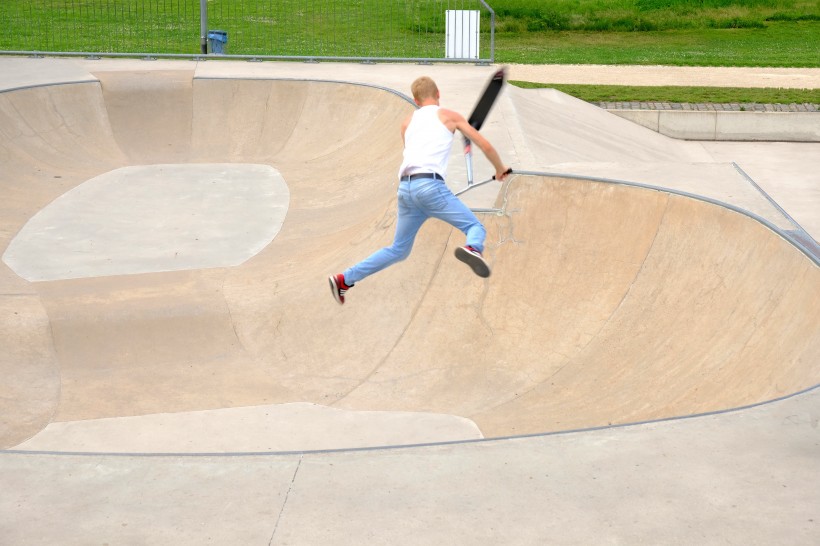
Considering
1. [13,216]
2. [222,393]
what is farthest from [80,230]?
[222,393]

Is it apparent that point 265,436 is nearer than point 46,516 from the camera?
No

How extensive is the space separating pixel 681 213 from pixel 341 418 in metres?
3.38

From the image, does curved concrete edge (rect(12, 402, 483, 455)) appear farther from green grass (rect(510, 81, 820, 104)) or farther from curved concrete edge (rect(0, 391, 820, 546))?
green grass (rect(510, 81, 820, 104))

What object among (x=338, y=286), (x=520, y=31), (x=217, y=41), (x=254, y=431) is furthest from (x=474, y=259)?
(x=520, y=31)

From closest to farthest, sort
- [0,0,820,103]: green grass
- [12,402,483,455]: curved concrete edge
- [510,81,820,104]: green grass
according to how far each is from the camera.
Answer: [12,402,483,455]: curved concrete edge < [510,81,820,104]: green grass < [0,0,820,103]: green grass

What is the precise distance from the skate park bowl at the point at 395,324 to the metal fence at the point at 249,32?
7.31 m

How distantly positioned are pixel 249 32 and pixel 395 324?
1492 centimetres

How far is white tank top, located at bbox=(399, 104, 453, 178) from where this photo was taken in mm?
6688

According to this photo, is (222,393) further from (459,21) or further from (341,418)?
(459,21)

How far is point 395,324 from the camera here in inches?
353

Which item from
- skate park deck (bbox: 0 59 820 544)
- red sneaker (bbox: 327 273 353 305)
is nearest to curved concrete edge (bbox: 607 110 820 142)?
skate park deck (bbox: 0 59 820 544)

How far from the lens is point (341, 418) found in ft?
26.1

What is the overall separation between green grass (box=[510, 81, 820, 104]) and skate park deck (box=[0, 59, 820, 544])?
6.08ft

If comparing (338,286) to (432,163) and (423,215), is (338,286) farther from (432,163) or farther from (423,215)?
(432,163)
